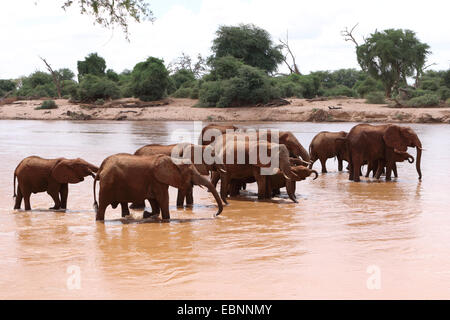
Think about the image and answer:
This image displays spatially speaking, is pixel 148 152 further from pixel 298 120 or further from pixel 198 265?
pixel 298 120

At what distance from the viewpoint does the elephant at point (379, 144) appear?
12.3 meters

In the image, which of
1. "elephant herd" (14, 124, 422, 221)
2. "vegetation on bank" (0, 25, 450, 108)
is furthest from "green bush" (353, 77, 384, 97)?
"elephant herd" (14, 124, 422, 221)

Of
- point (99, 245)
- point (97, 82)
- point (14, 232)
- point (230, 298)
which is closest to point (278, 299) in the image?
point (230, 298)

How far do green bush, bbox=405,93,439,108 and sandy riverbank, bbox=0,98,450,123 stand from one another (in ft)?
4.78

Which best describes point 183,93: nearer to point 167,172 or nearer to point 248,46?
point 248,46

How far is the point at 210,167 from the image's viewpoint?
9.52m

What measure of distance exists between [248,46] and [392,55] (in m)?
12.5

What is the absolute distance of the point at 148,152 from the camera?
8883mm

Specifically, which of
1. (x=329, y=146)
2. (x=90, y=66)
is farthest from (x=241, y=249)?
(x=90, y=66)

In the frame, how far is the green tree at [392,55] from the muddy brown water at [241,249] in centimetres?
3561

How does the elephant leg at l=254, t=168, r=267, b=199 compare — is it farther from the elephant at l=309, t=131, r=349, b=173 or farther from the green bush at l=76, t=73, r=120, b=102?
the green bush at l=76, t=73, r=120, b=102
